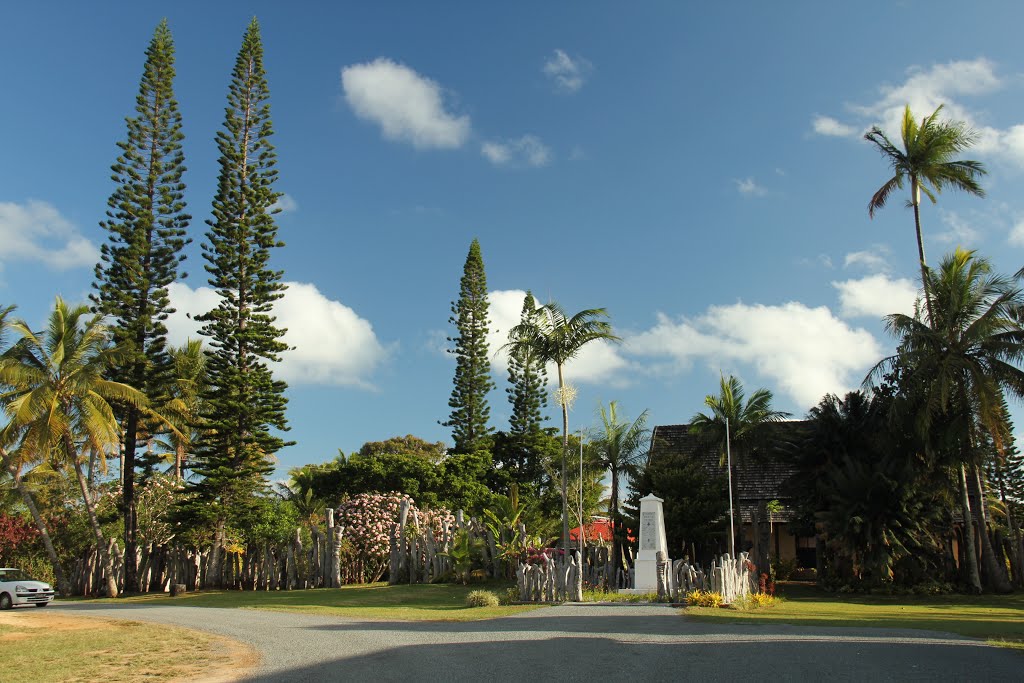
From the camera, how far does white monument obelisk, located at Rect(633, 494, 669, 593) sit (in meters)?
18.1

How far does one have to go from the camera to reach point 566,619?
11875 mm

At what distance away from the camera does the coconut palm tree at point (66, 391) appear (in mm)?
23266

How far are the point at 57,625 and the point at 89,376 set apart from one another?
1264 cm

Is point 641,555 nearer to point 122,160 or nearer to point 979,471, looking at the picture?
point 979,471

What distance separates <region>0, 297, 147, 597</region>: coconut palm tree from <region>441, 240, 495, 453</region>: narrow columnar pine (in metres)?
16.9

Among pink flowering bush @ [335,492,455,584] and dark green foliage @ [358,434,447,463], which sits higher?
dark green foliage @ [358,434,447,463]

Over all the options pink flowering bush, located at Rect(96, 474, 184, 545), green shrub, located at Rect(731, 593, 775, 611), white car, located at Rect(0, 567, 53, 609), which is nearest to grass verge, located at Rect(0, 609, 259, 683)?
white car, located at Rect(0, 567, 53, 609)

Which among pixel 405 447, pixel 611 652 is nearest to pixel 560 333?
pixel 611 652

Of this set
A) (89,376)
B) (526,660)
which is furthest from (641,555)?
(89,376)

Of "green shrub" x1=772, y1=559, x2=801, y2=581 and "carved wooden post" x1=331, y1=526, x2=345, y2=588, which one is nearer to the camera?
"carved wooden post" x1=331, y1=526, x2=345, y2=588

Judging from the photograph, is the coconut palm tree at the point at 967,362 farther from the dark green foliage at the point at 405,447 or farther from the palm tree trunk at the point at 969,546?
the dark green foliage at the point at 405,447

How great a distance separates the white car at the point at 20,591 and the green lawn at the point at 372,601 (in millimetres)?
2581

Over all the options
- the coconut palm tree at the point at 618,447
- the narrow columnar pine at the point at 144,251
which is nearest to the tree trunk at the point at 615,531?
the coconut palm tree at the point at 618,447

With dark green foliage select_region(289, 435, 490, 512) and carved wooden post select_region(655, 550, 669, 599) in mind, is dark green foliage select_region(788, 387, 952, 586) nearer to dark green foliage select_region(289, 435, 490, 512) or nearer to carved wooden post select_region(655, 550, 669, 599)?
carved wooden post select_region(655, 550, 669, 599)
